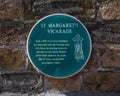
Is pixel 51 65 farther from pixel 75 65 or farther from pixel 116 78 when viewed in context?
pixel 116 78

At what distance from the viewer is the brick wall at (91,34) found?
2.17 metres

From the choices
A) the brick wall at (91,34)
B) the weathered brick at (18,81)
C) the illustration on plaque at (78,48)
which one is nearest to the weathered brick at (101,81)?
the brick wall at (91,34)

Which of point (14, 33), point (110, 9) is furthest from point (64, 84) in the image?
point (110, 9)

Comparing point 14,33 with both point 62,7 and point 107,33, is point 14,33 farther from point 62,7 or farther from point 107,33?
point 107,33

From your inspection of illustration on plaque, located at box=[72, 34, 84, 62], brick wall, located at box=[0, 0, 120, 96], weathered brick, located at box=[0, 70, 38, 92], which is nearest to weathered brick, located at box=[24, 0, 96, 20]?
brick wall, located at box=[0, 0, 120, 96]

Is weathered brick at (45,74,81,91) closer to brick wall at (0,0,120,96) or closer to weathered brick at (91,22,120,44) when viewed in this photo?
brick wall at (0,0,120,96)

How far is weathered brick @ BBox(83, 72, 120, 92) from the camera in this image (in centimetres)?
222

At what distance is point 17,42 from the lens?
2.21 metres

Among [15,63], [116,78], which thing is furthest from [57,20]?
[116,78]

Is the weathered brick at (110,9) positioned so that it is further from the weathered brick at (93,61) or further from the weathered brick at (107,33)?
the weathered brick at (93,61)

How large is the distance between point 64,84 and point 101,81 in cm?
25

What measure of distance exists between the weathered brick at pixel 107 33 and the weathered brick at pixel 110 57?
0.05m

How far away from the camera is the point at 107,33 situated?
86.1 inches

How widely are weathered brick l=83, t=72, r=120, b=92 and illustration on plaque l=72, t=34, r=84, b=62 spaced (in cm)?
13
